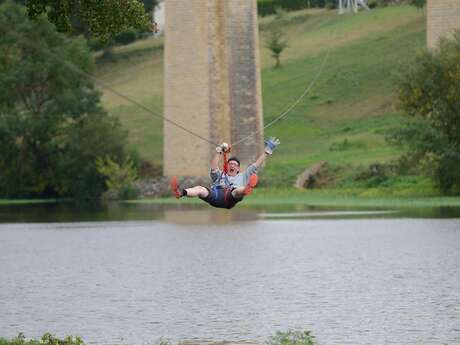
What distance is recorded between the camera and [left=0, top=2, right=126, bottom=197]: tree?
229 feet

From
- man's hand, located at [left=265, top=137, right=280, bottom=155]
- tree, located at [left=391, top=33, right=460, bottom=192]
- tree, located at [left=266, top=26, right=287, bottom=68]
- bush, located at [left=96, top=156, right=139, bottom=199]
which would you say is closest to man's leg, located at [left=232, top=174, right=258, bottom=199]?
man's hand, located at [left=265, top=137, right=280, bottom=155]

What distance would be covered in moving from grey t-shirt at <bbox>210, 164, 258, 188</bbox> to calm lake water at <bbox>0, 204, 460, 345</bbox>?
2122mm

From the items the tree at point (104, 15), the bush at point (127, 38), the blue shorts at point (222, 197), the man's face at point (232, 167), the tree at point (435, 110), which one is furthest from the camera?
the bush at point (127, 38)

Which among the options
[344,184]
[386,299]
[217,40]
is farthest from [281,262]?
[217,40]

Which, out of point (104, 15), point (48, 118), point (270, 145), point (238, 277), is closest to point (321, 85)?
point (48, 118)

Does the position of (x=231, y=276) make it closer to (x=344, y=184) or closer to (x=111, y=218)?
(x=111, y=218)

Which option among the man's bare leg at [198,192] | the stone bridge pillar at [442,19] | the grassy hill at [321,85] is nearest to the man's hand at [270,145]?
the man's bare leg at [198,192]

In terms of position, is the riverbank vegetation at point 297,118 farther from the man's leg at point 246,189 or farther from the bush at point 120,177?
the man's leg at point 246,189

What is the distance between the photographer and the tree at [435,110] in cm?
5188

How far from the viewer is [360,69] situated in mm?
90312

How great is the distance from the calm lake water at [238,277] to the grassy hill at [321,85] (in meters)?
16.7

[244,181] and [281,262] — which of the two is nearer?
[244,181]

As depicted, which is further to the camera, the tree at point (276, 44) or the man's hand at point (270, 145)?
the tree at point (276, 44)

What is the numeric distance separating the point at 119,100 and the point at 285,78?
10.1 meters
